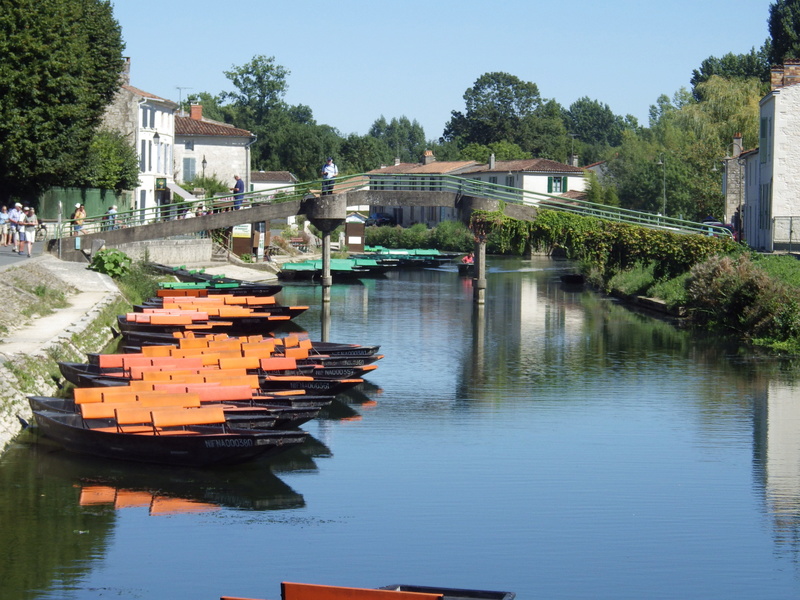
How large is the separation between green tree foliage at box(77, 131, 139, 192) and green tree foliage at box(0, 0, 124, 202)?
5.33 metres

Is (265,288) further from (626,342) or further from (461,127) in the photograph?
(461,127)

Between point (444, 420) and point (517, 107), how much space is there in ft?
459

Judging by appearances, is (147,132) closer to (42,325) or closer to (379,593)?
(42,325)

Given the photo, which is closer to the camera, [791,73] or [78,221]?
[78,221]

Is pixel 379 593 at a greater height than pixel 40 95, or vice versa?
pixel 40 95

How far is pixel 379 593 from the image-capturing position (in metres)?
10.9

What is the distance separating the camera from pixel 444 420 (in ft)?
83.9

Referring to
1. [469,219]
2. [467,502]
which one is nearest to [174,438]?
[467,502]

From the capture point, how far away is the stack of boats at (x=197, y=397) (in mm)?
19094

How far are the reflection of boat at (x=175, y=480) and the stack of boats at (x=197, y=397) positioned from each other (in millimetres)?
251

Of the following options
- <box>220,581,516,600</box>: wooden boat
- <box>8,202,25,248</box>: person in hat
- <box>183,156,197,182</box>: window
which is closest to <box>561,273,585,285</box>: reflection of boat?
<box>183,156,197,182</box>: window

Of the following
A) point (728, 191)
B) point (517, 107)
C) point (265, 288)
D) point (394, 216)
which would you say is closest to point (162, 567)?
point (265, 288)

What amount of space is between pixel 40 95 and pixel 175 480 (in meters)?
31.8

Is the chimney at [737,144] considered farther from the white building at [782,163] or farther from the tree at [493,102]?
the tree at [493,102]
